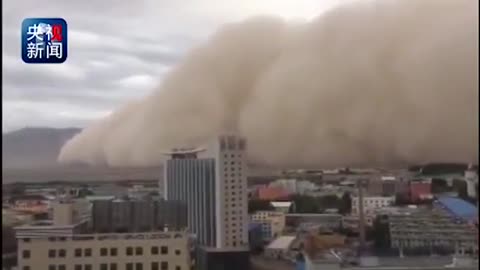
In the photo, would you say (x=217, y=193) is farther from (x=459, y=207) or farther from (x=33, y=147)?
(x=459, y=207)

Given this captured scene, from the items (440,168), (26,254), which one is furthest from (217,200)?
(440,168)

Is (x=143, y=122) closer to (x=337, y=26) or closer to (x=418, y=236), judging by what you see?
(x=337, y=26)

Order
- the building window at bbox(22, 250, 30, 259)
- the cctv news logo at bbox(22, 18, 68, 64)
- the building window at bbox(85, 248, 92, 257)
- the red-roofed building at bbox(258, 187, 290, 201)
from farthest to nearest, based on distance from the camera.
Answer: the red-roofed building at bbox(258, 187, 290, 201)
the building window at bbox(85, 248, 92, 257)
the building window at bbox(22, 250, 30, 259)
the cctv news logo at bbox(22, 18, 68, 64)

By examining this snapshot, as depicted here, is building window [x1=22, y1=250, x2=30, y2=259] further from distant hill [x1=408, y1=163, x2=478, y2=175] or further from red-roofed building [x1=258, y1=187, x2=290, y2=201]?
distant hill [x1=408, y1=163, x2=478, y2=175]

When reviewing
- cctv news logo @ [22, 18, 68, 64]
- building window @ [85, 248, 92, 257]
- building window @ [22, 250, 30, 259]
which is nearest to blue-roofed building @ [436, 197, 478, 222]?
building window @ [85, 248, 92, 257]

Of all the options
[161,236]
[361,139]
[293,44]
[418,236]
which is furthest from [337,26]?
[161,236]

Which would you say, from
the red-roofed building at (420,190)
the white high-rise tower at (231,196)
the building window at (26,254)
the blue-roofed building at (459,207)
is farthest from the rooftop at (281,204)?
Result: the building window at (26,254)
